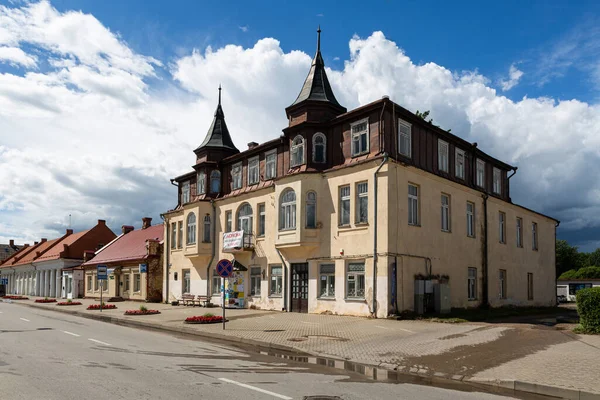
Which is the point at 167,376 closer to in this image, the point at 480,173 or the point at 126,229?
the point at 480,173

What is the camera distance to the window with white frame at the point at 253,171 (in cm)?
3025

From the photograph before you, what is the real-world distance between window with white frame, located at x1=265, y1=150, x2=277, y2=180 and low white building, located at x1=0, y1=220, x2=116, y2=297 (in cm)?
3469

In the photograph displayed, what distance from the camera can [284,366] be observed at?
11273mm

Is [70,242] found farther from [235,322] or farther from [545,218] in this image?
[545,218]

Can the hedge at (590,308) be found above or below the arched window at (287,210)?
below

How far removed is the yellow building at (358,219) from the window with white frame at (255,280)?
9 centimetres

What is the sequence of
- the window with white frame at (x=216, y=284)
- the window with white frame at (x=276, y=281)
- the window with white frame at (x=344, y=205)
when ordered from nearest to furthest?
the window with white frame at (x=344, y=205) < the window with white frame at (x=276, y=281) < the window with white frame at (x=216, y=284)

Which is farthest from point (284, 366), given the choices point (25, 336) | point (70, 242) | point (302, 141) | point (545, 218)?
point (70, 242)

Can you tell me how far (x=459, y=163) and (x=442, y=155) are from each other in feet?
6.49

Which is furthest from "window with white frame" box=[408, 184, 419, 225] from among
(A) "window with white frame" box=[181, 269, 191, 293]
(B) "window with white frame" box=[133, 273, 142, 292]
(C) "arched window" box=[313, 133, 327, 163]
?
(B) "window with white frame" box=[133, 273, 142, 292]

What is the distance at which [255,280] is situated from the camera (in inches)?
1142

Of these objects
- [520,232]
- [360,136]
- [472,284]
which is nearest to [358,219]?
[360,136]

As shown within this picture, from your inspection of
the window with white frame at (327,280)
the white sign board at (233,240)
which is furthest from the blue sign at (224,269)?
the white sign board at (233,240)

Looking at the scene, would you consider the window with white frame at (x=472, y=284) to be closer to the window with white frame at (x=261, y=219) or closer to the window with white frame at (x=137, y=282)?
the window with white frame at (x=261, y=219)
